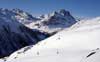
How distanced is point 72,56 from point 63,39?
154 inches

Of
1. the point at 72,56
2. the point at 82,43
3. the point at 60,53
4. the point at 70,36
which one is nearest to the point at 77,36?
the point at 70,36

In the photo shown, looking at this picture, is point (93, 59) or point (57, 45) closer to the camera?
point (93, 59)

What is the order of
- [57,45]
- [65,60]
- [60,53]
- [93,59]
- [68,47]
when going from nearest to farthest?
[93,59]
[65,60]
[60,53]
[68,47]
[57,45]

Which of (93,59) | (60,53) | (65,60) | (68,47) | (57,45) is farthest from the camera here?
(57,45)

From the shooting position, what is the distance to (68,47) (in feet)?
47.4

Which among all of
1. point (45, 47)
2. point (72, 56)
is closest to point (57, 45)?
point (45, 47)

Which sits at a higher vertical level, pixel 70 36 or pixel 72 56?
pixel 70 36

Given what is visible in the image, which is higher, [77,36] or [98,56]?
[77,36]

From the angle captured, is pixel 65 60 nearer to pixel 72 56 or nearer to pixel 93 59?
pixel 72 56

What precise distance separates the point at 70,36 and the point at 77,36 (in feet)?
1.64

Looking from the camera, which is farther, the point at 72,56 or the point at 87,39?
the point at 87,39

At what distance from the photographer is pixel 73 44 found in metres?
14.8

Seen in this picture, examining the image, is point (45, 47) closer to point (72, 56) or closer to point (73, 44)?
point (73, 44)

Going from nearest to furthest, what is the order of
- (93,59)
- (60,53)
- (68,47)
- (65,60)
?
(93,59)
(65,60)
(60,53)
(68,47)
